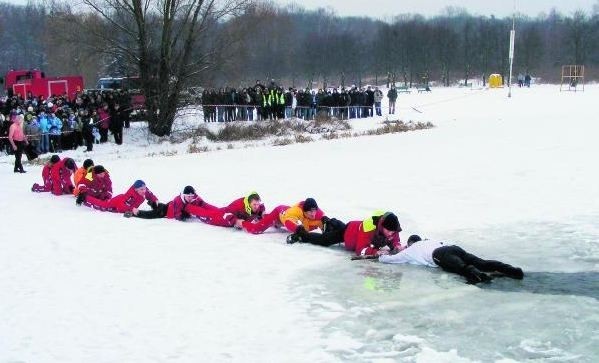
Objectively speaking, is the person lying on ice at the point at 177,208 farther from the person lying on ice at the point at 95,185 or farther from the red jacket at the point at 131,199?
the person lying on ice at the point at 95,185

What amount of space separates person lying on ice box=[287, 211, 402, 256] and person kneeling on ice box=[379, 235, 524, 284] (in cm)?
30

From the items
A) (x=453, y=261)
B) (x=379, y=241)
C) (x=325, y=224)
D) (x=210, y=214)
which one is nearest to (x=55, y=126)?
(x=210, y=214)

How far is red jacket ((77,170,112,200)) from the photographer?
13820mm

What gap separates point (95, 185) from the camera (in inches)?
548

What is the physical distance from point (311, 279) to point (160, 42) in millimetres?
25972

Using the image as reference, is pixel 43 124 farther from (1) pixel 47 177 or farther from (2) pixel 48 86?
(2) pixel 48 86

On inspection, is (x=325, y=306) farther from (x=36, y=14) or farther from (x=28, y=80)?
(x=36, y=14)

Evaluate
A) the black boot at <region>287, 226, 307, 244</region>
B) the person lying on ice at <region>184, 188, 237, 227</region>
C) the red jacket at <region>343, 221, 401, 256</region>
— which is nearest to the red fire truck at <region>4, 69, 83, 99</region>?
the person lying on ice at <region>184, 188, 237, 227</region>

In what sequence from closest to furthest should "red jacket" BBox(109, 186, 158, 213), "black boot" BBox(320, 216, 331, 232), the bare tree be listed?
"black boot" BBox(320, 216, 331, 232) < "red jacket" BBox(109, 186, 158, 213) < the bare tree

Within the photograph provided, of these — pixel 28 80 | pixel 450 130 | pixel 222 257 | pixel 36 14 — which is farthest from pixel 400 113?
pixel 36 14

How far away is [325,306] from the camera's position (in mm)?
7223

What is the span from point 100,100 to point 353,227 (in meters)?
20.7

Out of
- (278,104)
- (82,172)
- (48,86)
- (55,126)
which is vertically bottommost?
(82,172)

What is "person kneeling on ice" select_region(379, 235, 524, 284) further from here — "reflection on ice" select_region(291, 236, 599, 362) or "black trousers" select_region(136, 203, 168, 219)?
"black trousers" select_region(136, 203, 168, 219)
